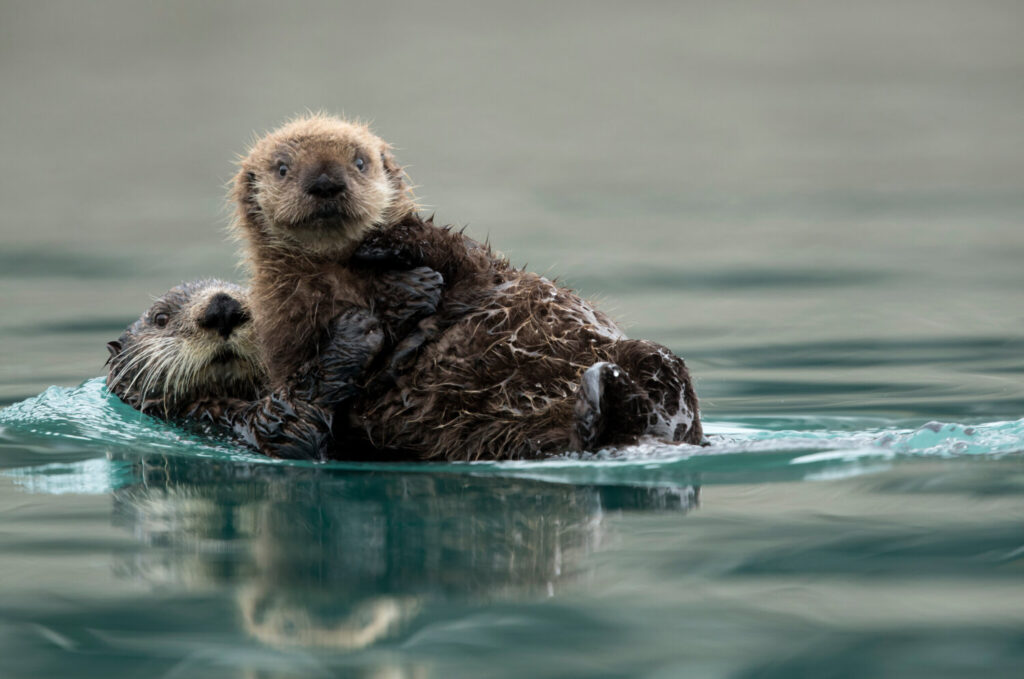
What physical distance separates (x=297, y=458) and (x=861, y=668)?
7.38 ft

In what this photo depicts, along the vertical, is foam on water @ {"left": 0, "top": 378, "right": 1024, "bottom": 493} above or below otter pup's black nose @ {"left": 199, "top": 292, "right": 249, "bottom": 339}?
below

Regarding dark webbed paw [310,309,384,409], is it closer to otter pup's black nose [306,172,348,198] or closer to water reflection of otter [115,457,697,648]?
water reflection of otter [115,457,697,648]

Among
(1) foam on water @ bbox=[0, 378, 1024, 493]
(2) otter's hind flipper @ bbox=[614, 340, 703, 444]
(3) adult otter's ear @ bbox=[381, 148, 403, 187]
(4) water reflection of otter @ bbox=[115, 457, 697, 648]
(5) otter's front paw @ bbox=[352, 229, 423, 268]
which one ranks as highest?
(3) adult otter's ear @ bbox=[381, 148, 403, 187]

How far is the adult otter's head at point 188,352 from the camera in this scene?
4.82 m

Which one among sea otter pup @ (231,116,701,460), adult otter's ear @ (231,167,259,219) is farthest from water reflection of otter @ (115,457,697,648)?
adult otter's ear @ (231,167,259,219)

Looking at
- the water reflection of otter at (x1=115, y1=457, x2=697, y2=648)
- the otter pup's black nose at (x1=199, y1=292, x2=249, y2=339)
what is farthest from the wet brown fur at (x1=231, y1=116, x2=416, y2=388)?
the water reflection of otter at (x1=115, y1=457, x2=697, y2=648)

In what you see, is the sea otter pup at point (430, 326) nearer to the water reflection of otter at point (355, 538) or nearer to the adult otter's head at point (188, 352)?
the water reflection of otter at point (355, 538)

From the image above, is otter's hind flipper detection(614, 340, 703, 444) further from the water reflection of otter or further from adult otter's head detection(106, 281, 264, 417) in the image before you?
adult otter's head detection(106, 281, 264, 417)

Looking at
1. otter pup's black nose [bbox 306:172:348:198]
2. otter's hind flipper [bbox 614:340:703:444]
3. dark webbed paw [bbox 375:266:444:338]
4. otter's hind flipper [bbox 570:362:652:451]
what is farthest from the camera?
dark webbed paw [bbox 375:266:444:338]

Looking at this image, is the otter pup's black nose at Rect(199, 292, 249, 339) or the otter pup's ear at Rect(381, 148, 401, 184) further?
the otter pup's black nose at Rect(199, 292, 249, 339)

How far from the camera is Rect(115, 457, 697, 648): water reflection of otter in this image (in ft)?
9.17

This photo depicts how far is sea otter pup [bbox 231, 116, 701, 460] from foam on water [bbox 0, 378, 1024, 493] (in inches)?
3.8

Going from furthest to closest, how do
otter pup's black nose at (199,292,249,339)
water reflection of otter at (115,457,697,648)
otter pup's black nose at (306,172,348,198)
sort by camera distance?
otter pup's black nose at (199,292,249,339) → otter pup's black nose at (306,172,348,198) → water reflection of otter at (115,457,697,648)

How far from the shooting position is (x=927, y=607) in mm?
2682
